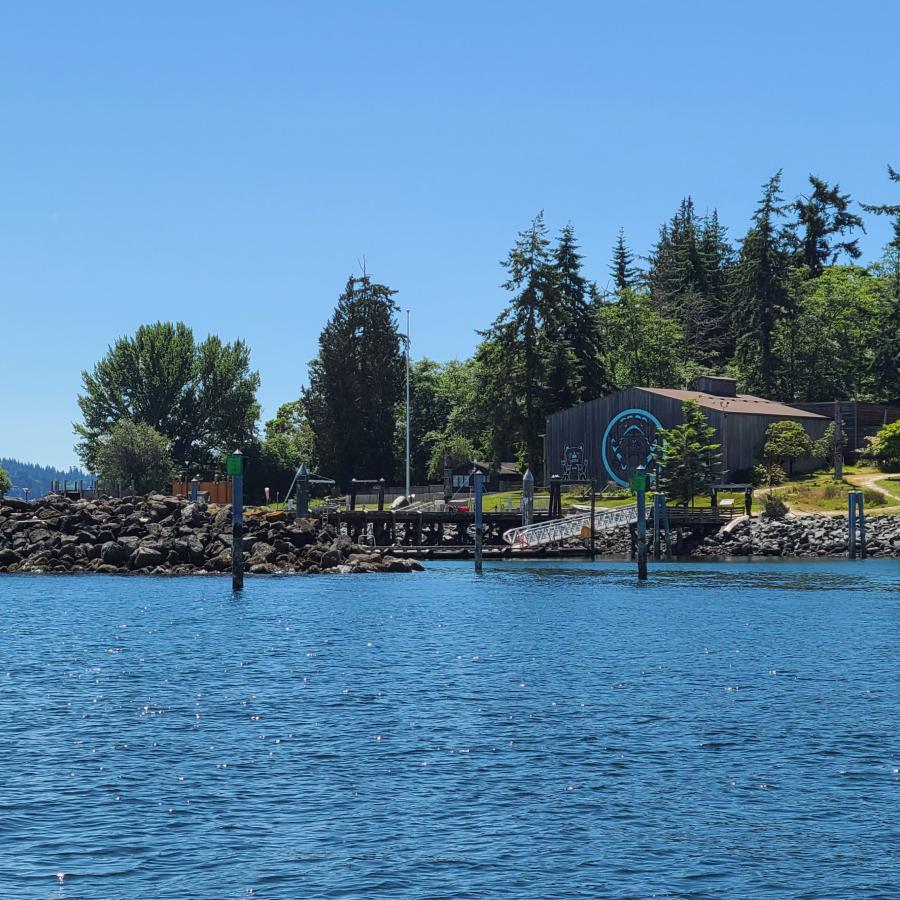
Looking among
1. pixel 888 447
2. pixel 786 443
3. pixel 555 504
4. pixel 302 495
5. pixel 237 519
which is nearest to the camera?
pixel 237 519

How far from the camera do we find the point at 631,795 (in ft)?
61.4

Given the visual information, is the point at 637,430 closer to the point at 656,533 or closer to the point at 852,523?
the point at 656,533

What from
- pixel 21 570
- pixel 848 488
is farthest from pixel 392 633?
pixel 848 488

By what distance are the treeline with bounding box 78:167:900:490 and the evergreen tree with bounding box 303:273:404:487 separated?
0.16 metres

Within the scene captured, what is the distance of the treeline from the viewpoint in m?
120

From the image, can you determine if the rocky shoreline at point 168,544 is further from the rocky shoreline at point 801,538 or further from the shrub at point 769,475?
the shrub at point 769,475

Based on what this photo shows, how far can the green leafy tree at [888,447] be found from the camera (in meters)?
98.2

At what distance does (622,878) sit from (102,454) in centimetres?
11933

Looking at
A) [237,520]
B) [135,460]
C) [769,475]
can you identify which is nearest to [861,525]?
[769,475]

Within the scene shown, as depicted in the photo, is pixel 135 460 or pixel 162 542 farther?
pixel 135 460

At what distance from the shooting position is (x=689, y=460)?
94.5 meters

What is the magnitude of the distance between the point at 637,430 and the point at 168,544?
41985mm

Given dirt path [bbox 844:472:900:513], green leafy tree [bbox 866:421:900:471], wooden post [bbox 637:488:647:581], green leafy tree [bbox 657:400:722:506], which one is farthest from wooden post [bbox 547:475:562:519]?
wooden post [bbox 637:488:647:581]

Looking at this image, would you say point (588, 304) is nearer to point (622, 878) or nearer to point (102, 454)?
point (102, 454)
